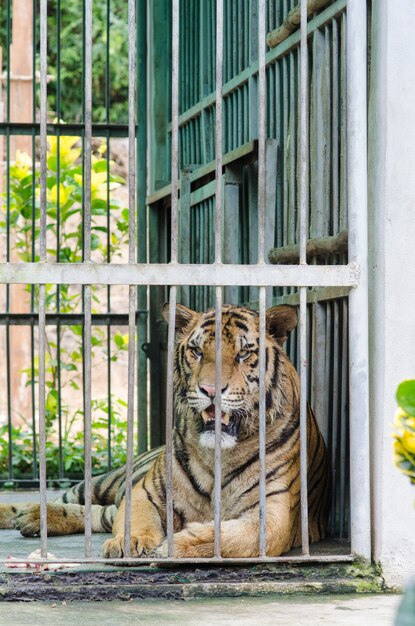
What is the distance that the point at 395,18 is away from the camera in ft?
13.4

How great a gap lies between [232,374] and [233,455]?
328mm

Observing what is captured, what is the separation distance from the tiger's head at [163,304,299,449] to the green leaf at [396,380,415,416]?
93.1 inches

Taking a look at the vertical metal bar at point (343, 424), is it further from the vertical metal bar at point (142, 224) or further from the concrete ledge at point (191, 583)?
the vertical metal bar at point (142, 224)

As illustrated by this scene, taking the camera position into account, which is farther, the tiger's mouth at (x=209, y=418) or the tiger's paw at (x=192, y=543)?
the tiger's mouth at (x=209, y=418)

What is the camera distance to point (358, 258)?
13.7ft

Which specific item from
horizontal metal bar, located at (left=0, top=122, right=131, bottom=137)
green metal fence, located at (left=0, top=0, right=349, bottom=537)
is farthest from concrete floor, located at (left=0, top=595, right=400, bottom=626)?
horizontal metal bar, located at (left=0, top=122, right=131, bottom=137)

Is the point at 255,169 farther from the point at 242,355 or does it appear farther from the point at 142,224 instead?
the point at 142,224

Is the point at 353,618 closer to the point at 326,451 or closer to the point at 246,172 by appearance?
the point at 326,451

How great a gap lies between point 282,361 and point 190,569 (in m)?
0.97

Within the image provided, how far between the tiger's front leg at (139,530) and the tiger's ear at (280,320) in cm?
84

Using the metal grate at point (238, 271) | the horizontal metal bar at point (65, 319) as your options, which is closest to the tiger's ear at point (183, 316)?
the metal grate at point (238, 271)

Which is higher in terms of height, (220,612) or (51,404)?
(51,404)

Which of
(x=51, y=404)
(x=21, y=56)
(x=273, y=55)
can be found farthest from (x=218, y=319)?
(x=21, y=56)

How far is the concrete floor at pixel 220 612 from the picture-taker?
3.57m
